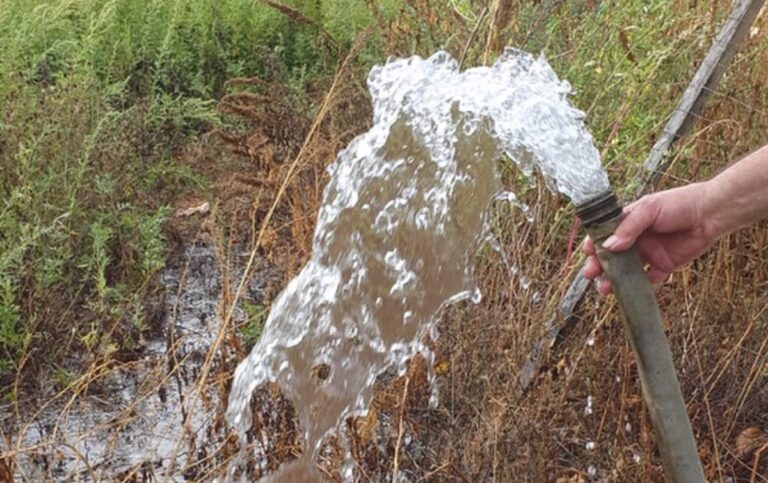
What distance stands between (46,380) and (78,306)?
1.28 feet

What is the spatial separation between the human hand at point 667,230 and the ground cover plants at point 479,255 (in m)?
0.86

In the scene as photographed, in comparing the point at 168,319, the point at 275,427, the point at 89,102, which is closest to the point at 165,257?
the point at 168,319

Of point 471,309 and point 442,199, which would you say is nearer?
point 442,199

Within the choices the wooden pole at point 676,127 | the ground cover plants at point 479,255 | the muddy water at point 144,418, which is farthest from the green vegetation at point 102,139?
the wooden pole at point 676,127

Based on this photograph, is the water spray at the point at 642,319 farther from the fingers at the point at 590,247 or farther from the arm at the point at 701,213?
the arm at the point at 701,213

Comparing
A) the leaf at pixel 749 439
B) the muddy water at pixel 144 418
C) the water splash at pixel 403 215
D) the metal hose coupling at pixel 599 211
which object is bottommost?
the muddy water at pixel 144 418

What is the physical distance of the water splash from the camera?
2.23 m

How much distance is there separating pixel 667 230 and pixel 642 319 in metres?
0.25

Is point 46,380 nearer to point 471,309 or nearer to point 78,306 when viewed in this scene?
point 78,306

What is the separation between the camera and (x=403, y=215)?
2.55m

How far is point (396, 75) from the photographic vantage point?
2.36 m

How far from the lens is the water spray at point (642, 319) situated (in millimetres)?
1830

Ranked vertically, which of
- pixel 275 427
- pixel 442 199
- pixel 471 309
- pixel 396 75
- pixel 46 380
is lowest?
pixel 46 380

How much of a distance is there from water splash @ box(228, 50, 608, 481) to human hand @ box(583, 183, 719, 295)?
204mm
